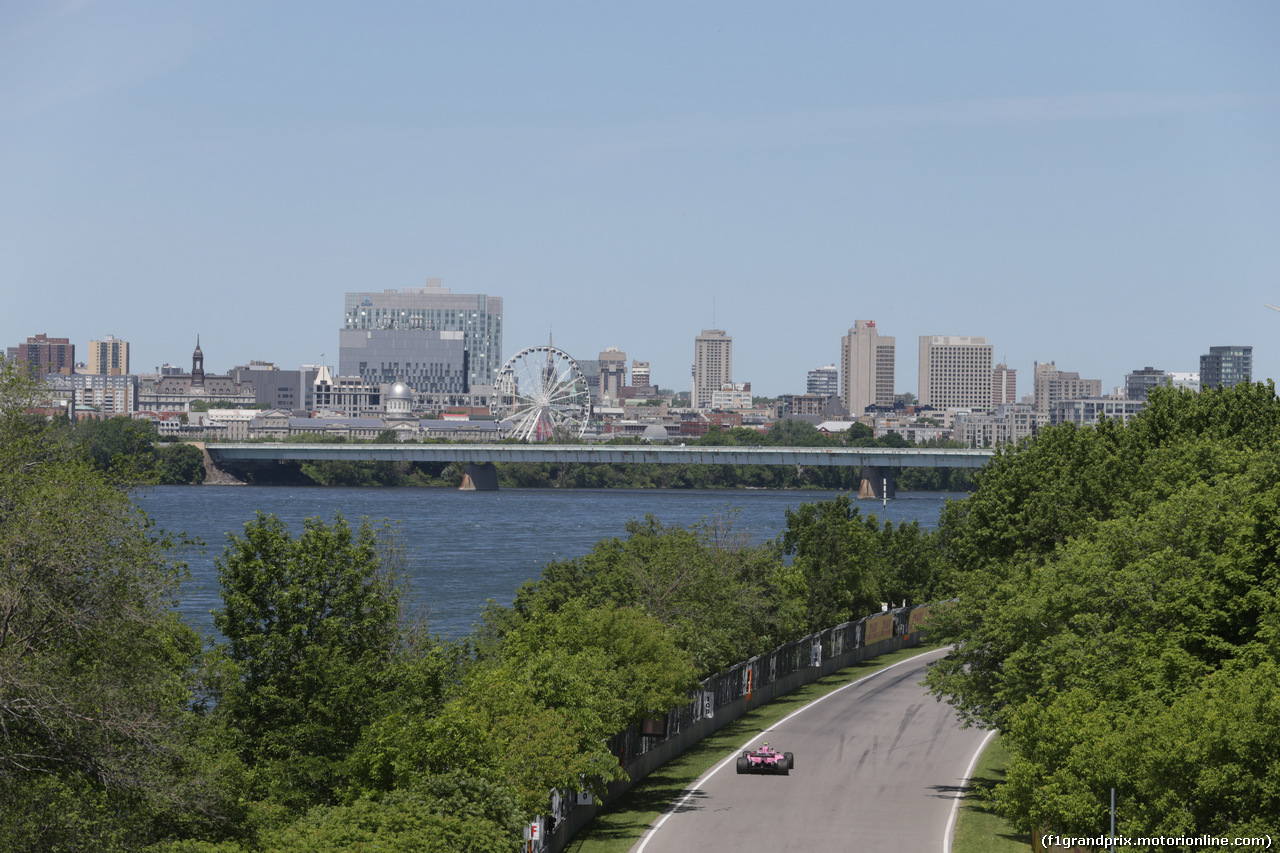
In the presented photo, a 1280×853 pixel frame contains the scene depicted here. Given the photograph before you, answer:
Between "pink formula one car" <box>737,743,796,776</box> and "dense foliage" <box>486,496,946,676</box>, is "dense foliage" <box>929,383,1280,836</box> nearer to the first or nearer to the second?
→ "pink formula one car" <box>737,743,796,776</box>

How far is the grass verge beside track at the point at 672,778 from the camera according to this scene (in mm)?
35469

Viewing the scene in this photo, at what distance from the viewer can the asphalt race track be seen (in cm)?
3525

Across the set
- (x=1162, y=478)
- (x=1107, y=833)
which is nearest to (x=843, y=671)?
(x=1162, y=478)

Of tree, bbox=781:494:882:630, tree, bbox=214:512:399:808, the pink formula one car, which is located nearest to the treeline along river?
tree, bbox=781:494:882:630

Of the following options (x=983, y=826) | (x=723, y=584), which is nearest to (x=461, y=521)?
(x=723, y=584)

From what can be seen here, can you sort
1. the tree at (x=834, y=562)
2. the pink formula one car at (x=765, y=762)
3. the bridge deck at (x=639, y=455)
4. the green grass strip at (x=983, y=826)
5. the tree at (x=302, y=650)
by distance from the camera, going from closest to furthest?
the tree at (x=302, y=650) → the green grass strip at (x=983, y=826) → the pink formula one car at (x=765, y=762) → the tree at (x=834, y=562) → the bridge deck at (x=639, y=455)

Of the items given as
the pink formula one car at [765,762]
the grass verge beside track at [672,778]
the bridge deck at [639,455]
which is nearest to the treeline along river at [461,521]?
the bridge deck at [639,455]

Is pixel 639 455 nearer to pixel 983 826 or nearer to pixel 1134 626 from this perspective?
pixel 983 826

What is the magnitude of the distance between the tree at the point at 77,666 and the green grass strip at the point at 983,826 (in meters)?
17.7

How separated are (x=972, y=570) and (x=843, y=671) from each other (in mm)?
16751

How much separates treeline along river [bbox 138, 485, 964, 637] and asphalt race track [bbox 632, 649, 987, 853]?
12099 mm

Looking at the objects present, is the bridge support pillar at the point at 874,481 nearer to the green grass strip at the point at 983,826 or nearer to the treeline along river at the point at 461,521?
the treeline along river at the point at 461,521

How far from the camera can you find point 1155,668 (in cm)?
2877

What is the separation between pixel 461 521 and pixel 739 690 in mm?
91883
